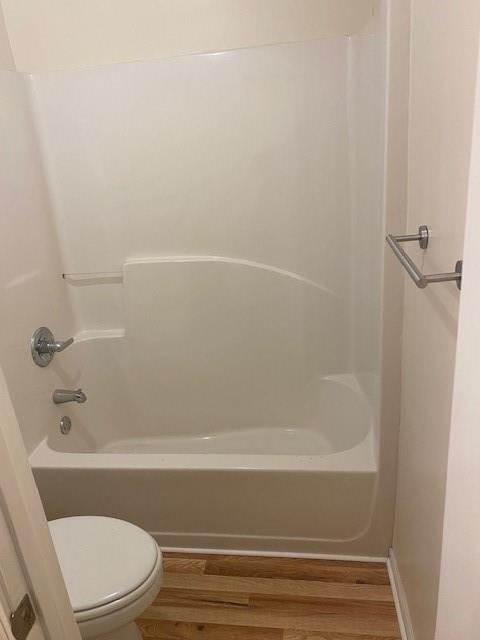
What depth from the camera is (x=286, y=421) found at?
2.12 m

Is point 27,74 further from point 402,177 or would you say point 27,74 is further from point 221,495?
point 221,495

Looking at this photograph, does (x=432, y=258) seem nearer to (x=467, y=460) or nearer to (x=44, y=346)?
(x=467, y=460)

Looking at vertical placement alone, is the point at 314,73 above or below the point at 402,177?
above

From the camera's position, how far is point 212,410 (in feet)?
7.07

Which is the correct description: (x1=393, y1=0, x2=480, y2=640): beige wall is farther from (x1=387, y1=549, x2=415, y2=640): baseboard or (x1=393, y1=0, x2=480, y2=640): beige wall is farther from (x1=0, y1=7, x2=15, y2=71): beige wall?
(x1=0, y1=7, x2=15, y2=71): beige wall

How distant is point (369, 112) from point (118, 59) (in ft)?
3.10

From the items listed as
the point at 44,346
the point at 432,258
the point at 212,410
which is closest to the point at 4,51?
the point at 44,346

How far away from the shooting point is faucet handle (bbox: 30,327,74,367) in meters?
1.78

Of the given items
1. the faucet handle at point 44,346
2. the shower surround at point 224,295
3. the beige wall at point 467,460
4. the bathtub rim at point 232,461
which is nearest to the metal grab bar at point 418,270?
the beige wall at point 467,460

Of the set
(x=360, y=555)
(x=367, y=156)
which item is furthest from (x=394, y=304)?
(x=360, y=555)

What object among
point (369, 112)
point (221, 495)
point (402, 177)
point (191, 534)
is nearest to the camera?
point (402, 177)

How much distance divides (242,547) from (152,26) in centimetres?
182

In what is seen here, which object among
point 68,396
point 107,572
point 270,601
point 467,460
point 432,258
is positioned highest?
point 432,258

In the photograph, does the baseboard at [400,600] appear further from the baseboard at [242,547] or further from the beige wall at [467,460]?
the beige wall at [467,460]
